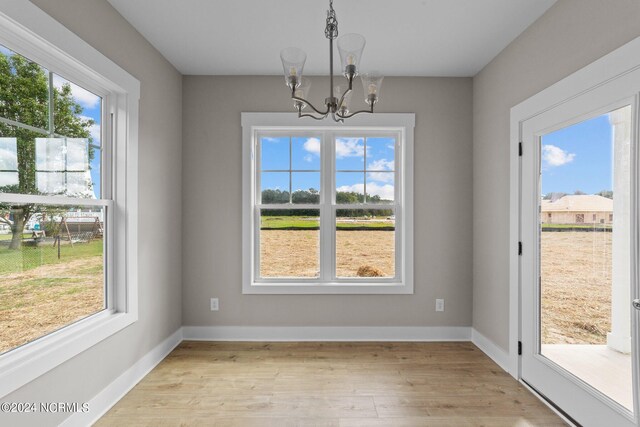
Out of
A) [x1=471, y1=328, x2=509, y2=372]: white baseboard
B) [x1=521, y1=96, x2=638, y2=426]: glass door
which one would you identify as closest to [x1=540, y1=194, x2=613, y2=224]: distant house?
[x1=521, y1=96, x2=638, y2=426]: glass door

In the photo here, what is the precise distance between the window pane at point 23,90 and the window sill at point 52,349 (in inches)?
44.6

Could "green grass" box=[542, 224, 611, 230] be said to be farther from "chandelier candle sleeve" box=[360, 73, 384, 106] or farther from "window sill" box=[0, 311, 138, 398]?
"window sill" box=[0, 311, 138, 398]

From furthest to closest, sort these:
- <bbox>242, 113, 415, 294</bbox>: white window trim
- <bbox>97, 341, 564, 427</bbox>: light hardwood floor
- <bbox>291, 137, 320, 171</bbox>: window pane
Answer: <bbox>291, 137, 320, 171</bbox>: window pane, <bbox>242, 113, 415, 294</bbox>: white window trim, <bbox>97, 341, 564, 427</bbox>: light hardwood floor

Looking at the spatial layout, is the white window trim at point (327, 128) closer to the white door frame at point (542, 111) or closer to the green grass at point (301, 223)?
the green grass at point (301, 223)

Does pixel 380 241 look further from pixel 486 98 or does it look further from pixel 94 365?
pixel 94 365

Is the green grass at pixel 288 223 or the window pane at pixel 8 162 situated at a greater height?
the window pane at pixel 8 162

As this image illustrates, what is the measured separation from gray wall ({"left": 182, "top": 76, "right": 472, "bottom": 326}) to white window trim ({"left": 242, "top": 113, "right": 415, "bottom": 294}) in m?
0.07

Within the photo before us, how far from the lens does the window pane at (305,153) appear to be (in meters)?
3.52

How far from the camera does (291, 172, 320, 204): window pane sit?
11.6 ft

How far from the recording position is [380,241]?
3.56 m

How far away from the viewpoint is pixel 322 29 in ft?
8.48

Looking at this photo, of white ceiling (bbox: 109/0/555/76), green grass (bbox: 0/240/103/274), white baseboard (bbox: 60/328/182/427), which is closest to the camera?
green grass (bbox: 0/240/103/274)

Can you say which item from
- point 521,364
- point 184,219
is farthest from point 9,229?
point 521,364

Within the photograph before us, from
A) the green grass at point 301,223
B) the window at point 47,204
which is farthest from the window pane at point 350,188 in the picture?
the window at point 47,204
